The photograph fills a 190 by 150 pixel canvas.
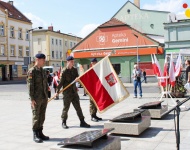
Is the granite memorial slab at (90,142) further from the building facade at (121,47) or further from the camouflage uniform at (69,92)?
the building facade at (121,47)

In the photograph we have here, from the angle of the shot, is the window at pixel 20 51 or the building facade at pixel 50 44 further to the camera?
→ the building facade at pixel 50 44

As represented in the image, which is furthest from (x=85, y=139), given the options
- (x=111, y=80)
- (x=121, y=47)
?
(x=121, y=47)

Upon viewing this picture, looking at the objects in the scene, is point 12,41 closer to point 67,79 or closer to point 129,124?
point 67,79

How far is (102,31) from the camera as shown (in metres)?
35.9

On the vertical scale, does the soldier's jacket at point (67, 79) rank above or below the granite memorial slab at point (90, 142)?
above

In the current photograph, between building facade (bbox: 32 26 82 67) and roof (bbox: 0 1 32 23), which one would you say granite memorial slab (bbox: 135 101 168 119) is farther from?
building facade (bbox: 32 26 82 67)

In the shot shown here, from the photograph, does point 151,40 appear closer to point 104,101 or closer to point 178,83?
point 178,83

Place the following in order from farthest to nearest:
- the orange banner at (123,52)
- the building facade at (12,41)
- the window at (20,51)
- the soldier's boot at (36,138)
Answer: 1. the window at (20,51)
2. the building facade at (12,41)
3. the orange banner at (123,52)
4. the soldier's boot at (36,138)

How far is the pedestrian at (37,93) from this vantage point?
6.39m

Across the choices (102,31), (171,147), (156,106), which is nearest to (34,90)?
(171,147)

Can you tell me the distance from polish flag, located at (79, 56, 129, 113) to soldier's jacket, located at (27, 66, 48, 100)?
3.56 feet

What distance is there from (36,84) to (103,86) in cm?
164

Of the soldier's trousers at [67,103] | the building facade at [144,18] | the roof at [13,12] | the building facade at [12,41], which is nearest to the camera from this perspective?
the soldier's trousers at [67,103]

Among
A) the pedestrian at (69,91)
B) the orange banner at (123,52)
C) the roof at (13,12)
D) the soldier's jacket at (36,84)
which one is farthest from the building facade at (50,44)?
the soldier's jacket at (36,84)
